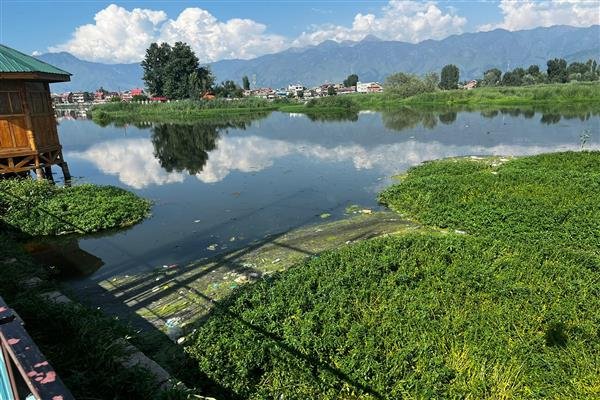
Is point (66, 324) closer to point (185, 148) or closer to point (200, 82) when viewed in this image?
point (185, 148)

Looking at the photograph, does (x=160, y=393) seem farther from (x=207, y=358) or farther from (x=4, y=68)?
(x=4, y=68)

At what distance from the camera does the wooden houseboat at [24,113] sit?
14.2m

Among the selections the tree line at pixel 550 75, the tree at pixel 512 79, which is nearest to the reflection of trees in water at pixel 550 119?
the tree line at pixel 550 75

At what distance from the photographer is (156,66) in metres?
93.6

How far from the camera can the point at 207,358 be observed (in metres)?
5.30

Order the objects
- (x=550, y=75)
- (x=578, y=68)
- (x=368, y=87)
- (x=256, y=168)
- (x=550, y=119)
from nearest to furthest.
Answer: (x=256, y=168), (x=550, y=119), (x=550, y=75), (x=578, y=68), (x=368, y=87)

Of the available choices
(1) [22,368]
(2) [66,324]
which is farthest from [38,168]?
(1) [22,368]

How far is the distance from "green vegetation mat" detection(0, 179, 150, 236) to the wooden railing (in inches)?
406

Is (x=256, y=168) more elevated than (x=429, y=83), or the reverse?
(x=429, y=83)

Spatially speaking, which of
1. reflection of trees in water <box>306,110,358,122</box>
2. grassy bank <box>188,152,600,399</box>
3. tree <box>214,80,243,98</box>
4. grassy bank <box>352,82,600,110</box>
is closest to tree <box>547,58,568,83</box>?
grassy bank <box>352,82,600,110</box>

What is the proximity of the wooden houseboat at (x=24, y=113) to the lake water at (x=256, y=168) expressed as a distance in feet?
13.9

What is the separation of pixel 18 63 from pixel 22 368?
16.2 metres

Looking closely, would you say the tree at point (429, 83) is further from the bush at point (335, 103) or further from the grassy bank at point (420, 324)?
the grassy bank at point (420, 324)

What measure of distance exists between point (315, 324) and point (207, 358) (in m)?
1.54
